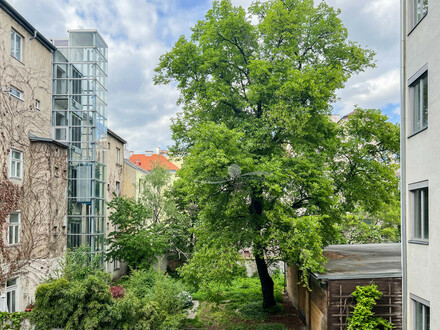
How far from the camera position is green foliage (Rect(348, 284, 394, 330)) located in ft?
36.8

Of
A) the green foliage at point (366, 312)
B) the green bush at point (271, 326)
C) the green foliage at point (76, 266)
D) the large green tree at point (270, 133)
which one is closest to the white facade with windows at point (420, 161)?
the green foliage at point (366, 312)

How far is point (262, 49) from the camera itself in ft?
52.7

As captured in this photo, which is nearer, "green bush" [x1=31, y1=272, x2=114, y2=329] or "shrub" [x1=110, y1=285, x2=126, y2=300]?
"green bush" [x1=31, y1=272, x2=114, y2=329]

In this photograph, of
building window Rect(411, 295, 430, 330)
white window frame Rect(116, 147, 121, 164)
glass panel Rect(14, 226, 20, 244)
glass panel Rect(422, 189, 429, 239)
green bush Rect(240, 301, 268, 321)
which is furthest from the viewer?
white window frame Rect(116, 147, 121, 164)

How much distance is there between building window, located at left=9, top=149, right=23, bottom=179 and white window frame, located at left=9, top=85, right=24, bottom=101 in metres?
2.32

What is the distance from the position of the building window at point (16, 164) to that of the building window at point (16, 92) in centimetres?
234

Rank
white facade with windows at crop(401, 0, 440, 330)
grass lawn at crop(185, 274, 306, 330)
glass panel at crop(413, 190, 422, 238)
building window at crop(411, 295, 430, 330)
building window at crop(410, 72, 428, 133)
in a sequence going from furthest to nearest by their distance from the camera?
grass lawn at crop(185, 274, 306, 330)
glass panel at crop(413, 190, 422, 238)
building window at crop(410, 72, 428, 133)
building window at crop(411, 295, 430, 330)
white facade with windows at crop(401, 0, 440, 330)

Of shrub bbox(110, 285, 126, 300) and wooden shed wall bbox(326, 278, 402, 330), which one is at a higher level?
wooden shed wall bbox(326, 278, 402, 330)

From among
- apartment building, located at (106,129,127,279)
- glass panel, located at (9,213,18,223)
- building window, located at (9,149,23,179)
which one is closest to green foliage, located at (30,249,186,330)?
glass panel, located at (9,213,18,223)

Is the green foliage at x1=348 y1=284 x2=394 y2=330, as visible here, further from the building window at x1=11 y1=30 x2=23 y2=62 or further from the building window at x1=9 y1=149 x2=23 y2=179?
the building window at x1=11 y1=30 x2=23 y2=62

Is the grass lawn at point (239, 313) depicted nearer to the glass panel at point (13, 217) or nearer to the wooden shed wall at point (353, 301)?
the wooden shed wall at point (353, 301)

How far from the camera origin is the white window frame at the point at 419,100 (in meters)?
9.28

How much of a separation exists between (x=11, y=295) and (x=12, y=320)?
4309 millimetres

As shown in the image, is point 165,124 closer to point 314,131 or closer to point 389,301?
point 314,131
